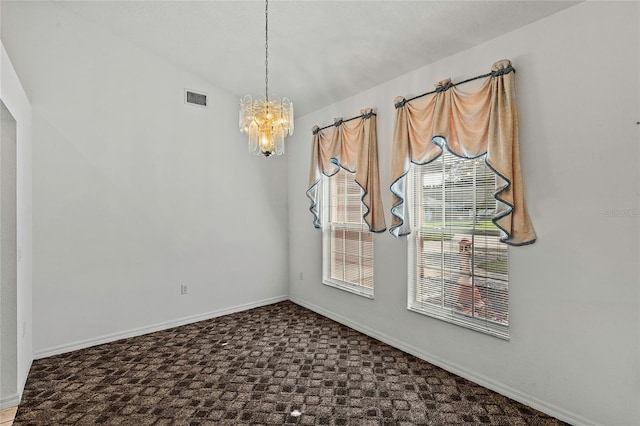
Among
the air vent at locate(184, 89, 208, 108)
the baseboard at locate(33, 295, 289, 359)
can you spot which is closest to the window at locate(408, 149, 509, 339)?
the baseboard at locate(33, 295, 289, 359)

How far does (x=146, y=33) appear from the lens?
11.8 feet

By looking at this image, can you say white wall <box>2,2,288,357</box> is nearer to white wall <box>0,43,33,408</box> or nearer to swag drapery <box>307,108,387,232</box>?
white wall <box>0,43,33,408</box>

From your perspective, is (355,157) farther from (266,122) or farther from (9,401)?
(9,401)

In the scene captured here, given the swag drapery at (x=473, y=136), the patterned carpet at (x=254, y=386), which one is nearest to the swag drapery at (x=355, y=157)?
the swag drapery at (x=473, y=136)

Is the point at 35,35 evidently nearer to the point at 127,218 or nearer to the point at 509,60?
the point at 127,218

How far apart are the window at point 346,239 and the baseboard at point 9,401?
10.3 feet

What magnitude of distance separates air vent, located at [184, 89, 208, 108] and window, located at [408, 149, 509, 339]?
2.89 metres

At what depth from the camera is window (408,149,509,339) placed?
8.86 ft

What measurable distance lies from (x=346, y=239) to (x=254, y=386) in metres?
2.07

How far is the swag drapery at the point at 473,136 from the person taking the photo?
2395 millimetres

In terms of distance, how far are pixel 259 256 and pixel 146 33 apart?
122 inches

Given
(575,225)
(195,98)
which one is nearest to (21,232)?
(195,98)

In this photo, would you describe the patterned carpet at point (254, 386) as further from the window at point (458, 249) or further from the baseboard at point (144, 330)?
the window at point (458, 249)

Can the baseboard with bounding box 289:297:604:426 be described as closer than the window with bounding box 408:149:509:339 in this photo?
Yes
